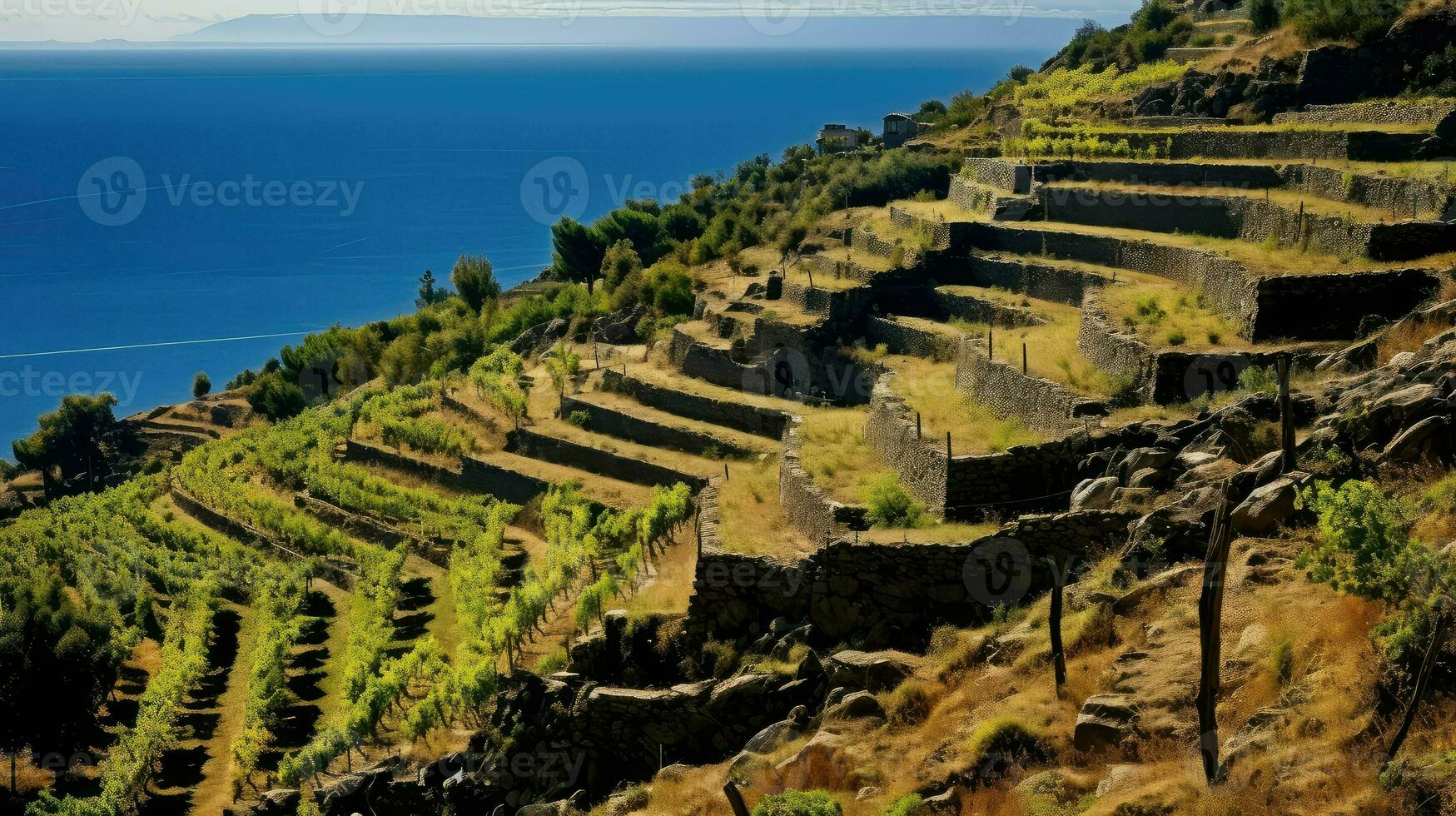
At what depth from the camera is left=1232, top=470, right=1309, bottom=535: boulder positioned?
15406 mm

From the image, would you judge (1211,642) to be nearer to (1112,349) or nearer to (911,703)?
(911,703)

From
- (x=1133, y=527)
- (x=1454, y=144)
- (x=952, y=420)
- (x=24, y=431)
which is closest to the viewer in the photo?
(x=1133, y=527)

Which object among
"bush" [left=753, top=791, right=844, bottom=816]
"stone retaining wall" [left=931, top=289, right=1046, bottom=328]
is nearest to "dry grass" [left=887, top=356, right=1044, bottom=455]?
"stone retaining wall" [left=931, top=289, right=1046, bottom=328]

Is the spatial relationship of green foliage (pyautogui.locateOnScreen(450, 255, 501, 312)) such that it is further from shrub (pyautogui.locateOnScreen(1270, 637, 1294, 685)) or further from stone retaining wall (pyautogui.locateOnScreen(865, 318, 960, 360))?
shrub (pyautogui.locateOnScreen(1270, 637, 1294, 685))

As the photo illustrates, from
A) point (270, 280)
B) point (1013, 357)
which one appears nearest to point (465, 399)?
point (1013, 357)

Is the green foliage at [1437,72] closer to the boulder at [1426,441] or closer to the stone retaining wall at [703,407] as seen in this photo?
the stone retaining wall at [703,407]

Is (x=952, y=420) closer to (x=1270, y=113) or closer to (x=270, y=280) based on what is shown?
(x=1270, y=113)

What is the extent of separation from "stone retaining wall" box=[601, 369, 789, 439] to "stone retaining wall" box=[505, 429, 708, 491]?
92.0 inches

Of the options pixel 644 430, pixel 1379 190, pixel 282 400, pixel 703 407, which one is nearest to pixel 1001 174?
pixel 703 407

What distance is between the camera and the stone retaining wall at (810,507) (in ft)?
67.1

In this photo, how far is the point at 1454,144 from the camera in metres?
28.9

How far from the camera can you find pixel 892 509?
67.1 ft

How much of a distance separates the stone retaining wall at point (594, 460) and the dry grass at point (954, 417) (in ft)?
21.6

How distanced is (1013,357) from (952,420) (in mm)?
2263
